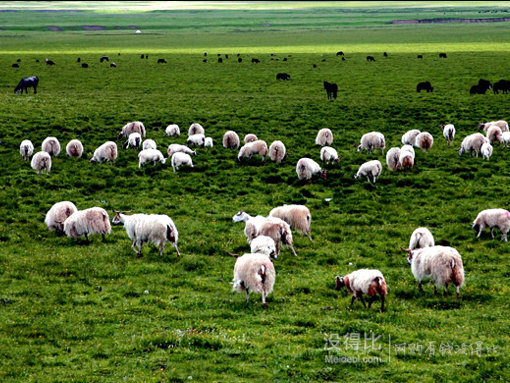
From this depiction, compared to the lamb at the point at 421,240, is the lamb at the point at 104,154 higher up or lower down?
higher up

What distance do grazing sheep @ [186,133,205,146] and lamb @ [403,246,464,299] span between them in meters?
17.1

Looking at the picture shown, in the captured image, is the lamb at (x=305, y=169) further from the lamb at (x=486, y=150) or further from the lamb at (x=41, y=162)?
the lamb at (x=41, y=162)

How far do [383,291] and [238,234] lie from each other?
21.8 feet

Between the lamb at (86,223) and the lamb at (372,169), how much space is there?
10820 mm

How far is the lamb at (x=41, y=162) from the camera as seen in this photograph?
22828 mm

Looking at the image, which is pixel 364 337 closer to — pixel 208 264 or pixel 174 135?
pixel 208 264

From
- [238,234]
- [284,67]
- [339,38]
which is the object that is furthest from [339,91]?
[339,38]

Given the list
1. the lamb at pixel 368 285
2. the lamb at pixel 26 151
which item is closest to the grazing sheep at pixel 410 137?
the lamb at pixel 368 285

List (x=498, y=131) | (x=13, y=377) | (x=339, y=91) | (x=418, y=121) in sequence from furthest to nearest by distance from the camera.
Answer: (x=339, y=91) → (x=418, y=121) → (x=498, y=131) → (x=13, y=377)

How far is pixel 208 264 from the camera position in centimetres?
1493

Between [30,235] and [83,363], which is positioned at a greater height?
[30,235]

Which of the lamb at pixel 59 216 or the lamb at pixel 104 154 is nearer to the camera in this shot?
the lamb at pixel 59 216

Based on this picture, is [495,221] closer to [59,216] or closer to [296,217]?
[296,217]

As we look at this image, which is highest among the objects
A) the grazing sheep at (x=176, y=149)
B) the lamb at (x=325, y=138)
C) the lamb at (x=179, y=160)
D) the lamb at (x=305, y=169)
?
the lamb at (x=325, y=138)
